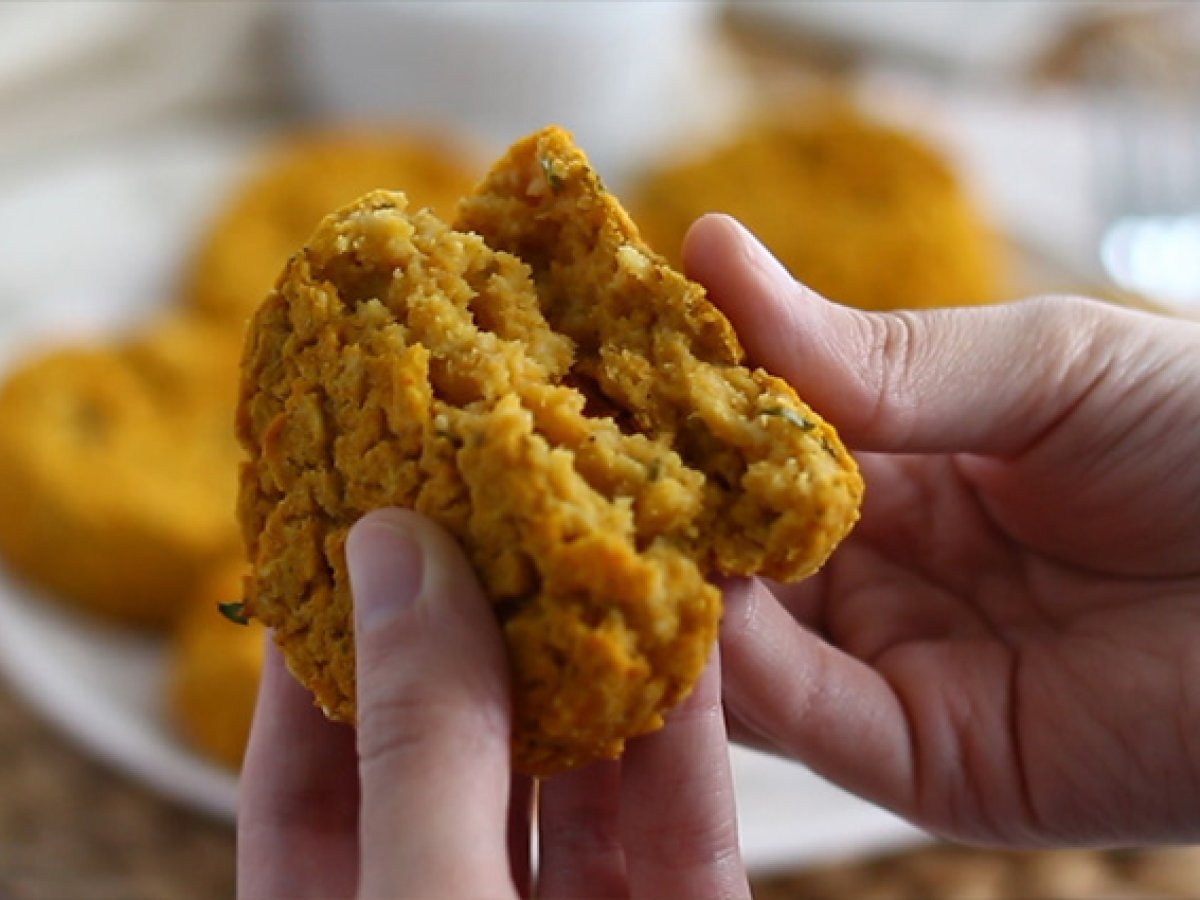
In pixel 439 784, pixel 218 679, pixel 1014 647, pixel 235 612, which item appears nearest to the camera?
pixel 439 784

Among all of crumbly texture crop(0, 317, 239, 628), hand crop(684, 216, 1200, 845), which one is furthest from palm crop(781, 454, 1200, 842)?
crumbly texture crop(0, 317, 239, 628)

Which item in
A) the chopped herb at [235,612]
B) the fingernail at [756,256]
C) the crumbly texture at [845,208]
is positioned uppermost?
the crumbly texture at [845,208]

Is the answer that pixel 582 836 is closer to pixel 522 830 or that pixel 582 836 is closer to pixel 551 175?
pixel 522 830

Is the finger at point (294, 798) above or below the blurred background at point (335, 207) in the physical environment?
below

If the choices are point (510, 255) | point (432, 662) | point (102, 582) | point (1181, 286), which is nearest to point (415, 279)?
point (510, 255)

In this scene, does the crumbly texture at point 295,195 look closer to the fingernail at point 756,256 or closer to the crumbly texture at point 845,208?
the crumbly texture at point 845,208

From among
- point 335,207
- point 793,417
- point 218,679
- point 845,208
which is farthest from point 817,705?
point 335,207

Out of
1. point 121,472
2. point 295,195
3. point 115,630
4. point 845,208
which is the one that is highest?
point 295,195

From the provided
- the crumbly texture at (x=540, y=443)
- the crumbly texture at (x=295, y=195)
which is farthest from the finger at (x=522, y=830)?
the crumbly texture at (x=295, y=195)
